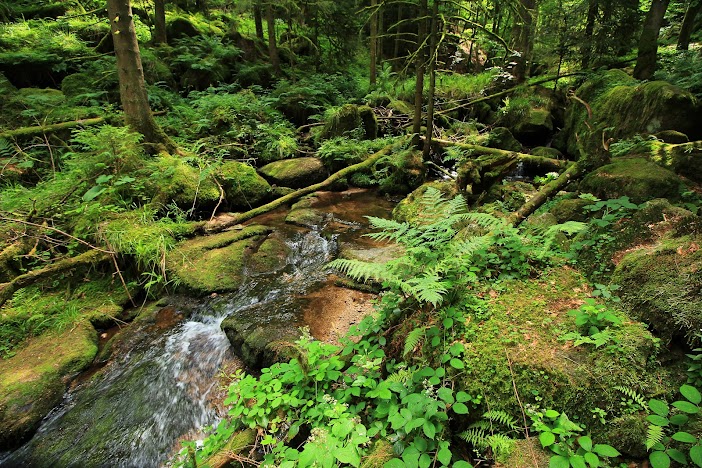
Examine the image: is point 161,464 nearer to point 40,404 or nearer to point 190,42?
point 40,404

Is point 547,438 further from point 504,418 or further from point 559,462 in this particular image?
point 504,418

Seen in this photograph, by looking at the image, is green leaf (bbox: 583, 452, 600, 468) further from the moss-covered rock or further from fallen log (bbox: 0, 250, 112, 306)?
fallen log (bbox: 0, 250, 112, 306)

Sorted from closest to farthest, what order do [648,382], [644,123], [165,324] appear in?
[648,382], [165,324], [644,123]

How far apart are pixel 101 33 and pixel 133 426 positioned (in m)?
14.8

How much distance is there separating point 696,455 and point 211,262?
5.98 m

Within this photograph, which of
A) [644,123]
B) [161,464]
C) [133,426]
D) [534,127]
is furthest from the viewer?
[534,127]

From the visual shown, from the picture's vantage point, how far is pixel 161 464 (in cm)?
331

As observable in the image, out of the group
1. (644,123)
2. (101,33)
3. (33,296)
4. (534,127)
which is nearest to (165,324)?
(33,296)

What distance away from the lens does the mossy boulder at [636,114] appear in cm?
657

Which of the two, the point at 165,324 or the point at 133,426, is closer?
the point at 133,426

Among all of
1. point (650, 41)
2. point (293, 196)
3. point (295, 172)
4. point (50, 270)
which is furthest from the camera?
point (295, 172)

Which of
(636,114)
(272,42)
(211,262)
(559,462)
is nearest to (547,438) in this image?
(559,462)

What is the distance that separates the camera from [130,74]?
6988mm

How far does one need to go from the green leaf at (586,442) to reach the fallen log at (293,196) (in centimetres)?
660
